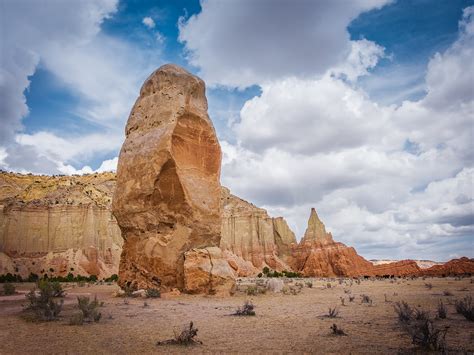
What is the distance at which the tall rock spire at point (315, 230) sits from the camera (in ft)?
198

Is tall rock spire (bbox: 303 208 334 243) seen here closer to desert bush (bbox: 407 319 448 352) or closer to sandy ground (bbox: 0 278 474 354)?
sandy ground (bbox: 0 278 474 354)

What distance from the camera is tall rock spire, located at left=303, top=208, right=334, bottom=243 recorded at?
198 feet

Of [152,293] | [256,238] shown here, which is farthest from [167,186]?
[256,238]

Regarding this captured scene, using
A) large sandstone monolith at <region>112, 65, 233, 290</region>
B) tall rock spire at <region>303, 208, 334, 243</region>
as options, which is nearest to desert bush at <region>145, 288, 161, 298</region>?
large sandstone monolith at <region>112, 65, 233, 290</region>

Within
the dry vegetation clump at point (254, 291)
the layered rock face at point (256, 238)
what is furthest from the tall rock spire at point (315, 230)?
the dry vegetation clump at point (254, 291)

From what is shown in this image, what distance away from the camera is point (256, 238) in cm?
6228

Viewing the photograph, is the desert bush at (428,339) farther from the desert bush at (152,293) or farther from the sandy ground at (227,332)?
the desert bush at (152,293)

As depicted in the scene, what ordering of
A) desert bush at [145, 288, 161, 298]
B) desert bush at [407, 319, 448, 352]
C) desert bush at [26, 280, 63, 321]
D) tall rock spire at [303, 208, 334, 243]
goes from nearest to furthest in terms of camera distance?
1. desert bush at [407, 319, 448, 352]
2. desert bush at [26, 280, 63, 321]
3. desert bush at [145, 288, 161, 298]
4. tall rock spire at [303, 208, 334, 243]

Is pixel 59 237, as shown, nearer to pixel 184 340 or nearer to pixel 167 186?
pixel 167 186

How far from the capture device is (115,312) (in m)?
9.16

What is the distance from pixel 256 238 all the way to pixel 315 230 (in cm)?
998

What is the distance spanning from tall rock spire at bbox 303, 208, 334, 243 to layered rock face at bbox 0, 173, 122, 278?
30.4 metres

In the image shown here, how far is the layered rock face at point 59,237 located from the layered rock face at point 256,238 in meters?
18.1

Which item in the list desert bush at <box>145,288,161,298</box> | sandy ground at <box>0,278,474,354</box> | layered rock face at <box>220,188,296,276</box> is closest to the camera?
sandy ground at <box>0,278,474,354</box>
